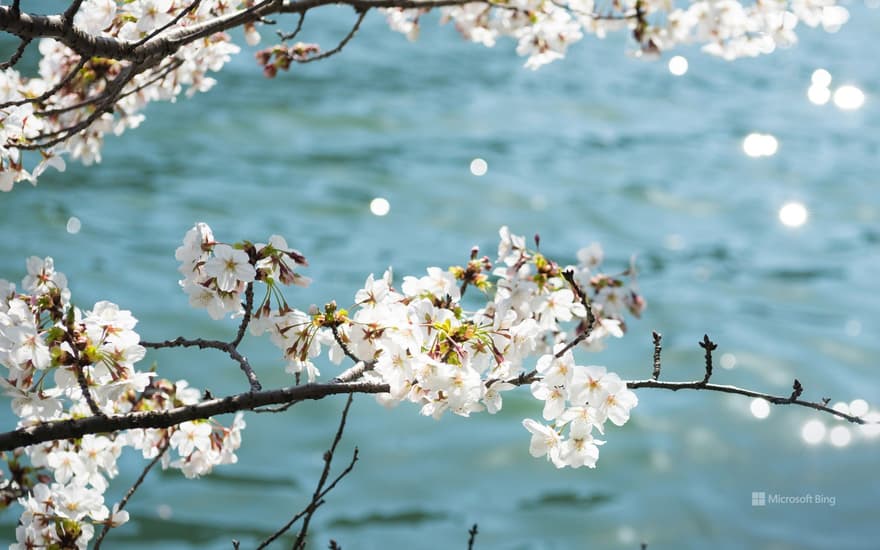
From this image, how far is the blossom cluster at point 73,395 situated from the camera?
5.64 feet

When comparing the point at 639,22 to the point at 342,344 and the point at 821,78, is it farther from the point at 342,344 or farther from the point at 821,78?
the point at 821,78

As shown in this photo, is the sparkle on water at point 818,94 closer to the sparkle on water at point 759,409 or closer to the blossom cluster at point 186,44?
the sparkle on water at point 759,409

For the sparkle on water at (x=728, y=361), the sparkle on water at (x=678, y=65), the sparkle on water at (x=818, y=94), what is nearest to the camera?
the sparkle on water at (x=728, y=361)

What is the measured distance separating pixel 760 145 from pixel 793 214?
7.24 feet

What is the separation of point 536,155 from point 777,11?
777cm

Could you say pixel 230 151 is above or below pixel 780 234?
above

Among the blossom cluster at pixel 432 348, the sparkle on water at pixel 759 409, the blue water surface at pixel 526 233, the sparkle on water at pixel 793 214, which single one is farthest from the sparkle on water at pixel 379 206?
the blossom cluster at pixel 432 348

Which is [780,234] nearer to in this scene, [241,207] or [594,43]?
[241,207]

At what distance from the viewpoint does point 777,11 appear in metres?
3.68

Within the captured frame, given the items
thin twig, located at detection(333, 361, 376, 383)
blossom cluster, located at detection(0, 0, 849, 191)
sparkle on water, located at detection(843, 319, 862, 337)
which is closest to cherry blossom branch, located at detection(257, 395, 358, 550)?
thin twig, located at detection(333, 361, 376, 383)

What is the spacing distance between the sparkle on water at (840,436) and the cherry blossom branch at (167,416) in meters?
5.12

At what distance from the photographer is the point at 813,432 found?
619cm

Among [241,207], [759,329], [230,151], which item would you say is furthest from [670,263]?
[230,151]

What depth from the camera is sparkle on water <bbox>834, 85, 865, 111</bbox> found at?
536 inches
